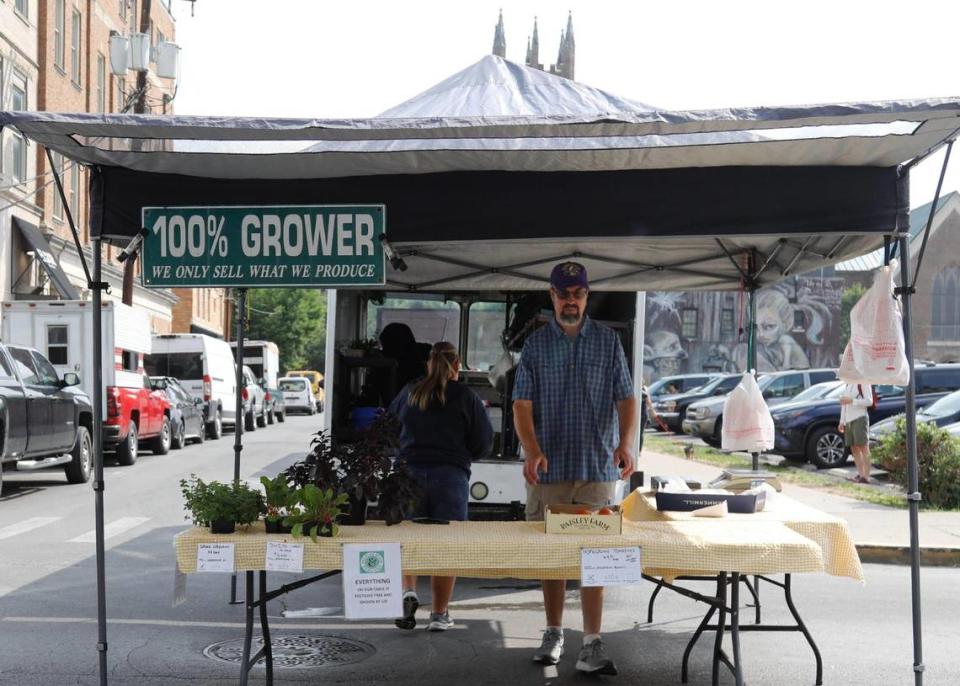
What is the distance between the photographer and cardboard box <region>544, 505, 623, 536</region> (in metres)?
5.38

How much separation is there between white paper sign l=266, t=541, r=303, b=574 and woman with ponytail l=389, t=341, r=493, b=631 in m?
1.80

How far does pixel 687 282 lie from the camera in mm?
9570

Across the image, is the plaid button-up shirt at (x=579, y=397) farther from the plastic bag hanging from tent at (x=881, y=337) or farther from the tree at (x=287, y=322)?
the tree at (x=287, y=322)

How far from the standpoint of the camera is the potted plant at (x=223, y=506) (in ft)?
17.8

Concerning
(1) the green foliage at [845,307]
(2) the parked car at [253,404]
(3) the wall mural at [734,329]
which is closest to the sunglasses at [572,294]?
(2) the parked car at [253,404]

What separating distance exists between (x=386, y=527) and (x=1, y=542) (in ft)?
23.2

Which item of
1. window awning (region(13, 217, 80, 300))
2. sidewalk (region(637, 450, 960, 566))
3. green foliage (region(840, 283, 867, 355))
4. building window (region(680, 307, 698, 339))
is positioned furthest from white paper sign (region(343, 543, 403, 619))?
building window (region(680, 307, 698, 339))

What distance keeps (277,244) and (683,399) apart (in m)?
29.9

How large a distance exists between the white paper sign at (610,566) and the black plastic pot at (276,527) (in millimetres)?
1424

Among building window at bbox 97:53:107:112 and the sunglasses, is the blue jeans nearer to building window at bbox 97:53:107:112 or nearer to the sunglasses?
the sunglasses

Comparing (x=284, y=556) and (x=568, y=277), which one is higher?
(x=568, y=277)

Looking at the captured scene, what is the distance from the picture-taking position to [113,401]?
18953mm

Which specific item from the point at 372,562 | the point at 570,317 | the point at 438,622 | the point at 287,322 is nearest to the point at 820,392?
the point at 438,622

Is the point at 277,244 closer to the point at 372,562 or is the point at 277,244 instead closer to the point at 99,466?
the point at 99,466
